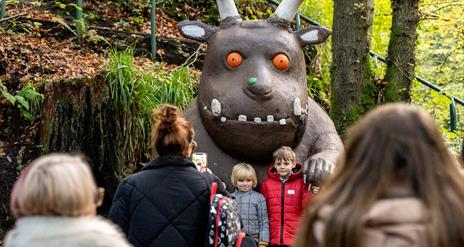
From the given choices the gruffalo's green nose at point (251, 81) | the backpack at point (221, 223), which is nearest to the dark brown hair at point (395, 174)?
the backpack at point (221, 223)

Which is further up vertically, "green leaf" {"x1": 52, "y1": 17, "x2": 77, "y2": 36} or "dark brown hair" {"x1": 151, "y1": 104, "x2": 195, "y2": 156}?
"green leaf" {"x1": 52, "y1": 17, "x2": 77, "y2": 36}

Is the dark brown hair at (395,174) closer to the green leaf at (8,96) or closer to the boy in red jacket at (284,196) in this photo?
the boy in red jacket at (284,196)

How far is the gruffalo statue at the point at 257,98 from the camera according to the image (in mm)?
6871

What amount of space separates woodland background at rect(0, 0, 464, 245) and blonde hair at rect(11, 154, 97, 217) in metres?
4.90

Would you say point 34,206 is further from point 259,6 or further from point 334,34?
point 259,6

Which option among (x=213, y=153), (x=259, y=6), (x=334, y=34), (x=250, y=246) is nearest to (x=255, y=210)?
(x=213, y=153)

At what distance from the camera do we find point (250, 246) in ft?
16.3

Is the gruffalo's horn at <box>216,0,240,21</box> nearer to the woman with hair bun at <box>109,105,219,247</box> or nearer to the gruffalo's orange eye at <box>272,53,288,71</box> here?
the gruffalo's orange eye at <box>272,53,288,71</box>

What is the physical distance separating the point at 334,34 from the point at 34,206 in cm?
641

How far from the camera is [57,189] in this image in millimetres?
3088

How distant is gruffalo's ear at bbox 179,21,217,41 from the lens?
7.43 m

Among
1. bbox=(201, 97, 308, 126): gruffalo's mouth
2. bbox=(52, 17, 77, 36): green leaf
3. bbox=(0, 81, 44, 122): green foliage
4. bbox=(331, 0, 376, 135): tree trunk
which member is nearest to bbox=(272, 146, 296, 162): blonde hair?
bbox=(201, 97, 308, 126): gruffalo's mouth

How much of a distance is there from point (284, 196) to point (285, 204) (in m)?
0.07

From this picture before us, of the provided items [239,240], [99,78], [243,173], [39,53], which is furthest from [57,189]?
[39,53]
